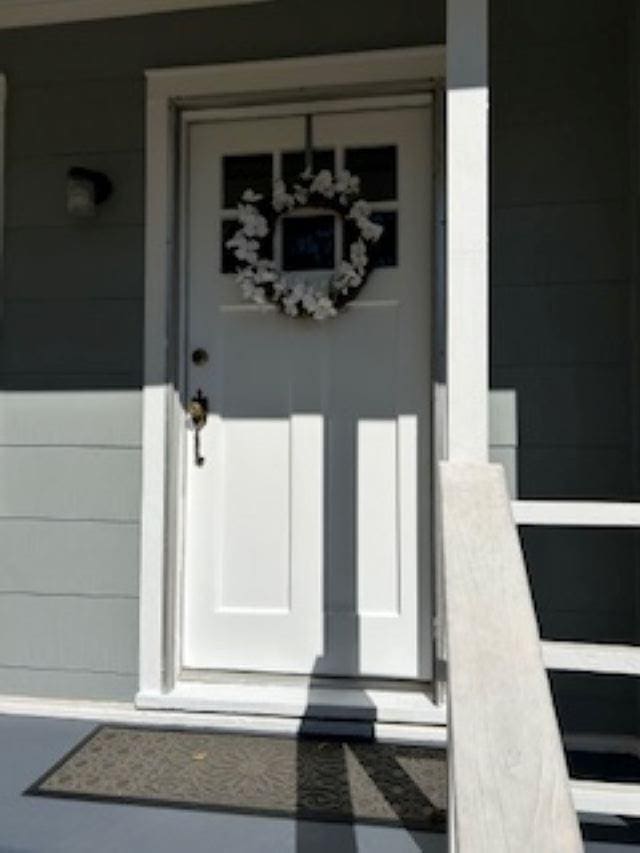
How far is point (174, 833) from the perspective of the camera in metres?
1.96

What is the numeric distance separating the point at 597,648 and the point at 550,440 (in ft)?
3.88

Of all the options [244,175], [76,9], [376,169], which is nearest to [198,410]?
[244,175]

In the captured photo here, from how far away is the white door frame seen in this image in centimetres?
271

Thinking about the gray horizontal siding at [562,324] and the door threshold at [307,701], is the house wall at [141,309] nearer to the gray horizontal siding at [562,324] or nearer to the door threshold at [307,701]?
the gray horizontal siding at [562,324]

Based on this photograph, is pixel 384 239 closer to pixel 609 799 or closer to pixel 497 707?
pixel 609 799

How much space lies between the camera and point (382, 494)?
2.77 meters

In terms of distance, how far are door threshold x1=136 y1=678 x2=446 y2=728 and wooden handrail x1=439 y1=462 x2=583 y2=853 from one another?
1439mm

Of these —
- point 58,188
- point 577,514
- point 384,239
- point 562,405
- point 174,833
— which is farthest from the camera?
point 58,188

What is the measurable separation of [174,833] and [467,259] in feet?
4.87

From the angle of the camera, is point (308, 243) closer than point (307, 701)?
No

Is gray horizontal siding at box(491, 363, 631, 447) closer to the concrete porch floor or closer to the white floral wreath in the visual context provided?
the white floral wreath

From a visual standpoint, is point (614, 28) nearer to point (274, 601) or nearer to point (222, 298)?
point (222, 298)

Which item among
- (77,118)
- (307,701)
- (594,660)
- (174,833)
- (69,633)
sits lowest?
(174,833)

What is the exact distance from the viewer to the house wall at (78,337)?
2812mm
